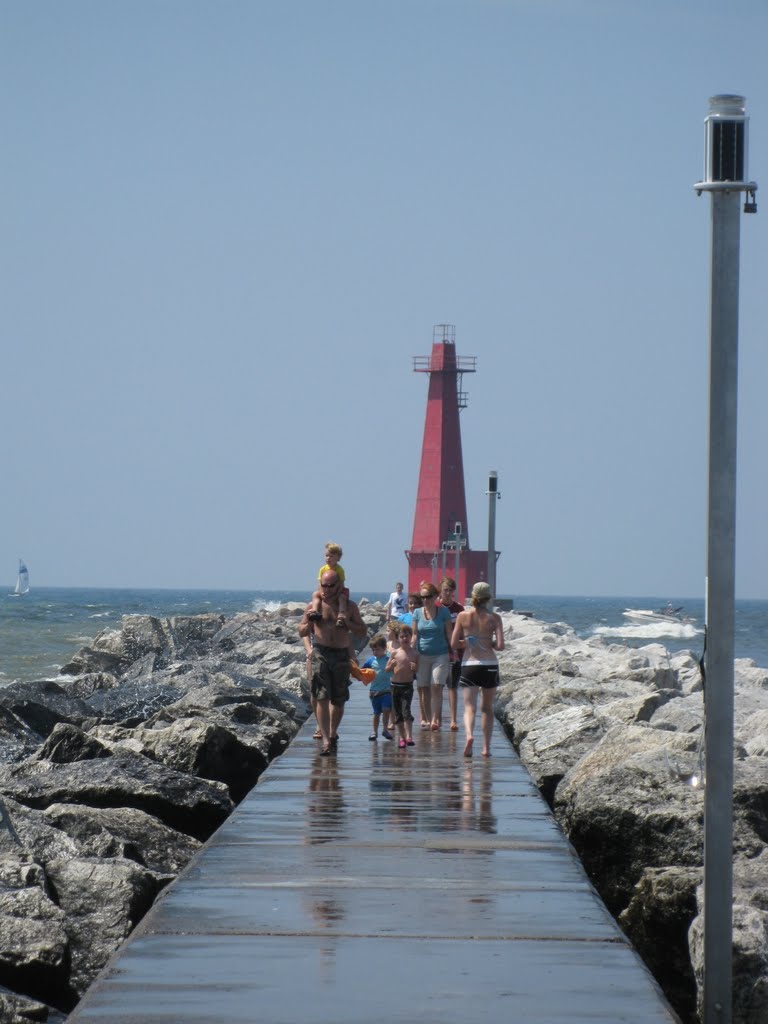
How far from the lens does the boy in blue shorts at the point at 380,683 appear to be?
36.1 feet

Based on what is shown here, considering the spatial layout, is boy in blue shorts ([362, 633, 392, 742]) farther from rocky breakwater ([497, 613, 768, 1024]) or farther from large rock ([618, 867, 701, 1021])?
large rock ([618, 867, 701, 1021])

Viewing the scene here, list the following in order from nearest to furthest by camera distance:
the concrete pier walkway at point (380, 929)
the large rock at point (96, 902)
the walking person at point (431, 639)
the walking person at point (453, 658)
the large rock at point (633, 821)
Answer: the concrete pier walkway at point (380, 929), the large rock at point (96, 902), the large rock at point (633, 821), the walking person at point (431, 639), the walking person at point (453, 658)

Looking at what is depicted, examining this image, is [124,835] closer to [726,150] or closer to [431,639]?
[431,639]

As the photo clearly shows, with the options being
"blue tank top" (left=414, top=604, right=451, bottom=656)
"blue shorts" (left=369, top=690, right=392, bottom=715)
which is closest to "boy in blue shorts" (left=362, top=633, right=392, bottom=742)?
"blue shorts" (left=369, top=690, right=392, bottom=715)

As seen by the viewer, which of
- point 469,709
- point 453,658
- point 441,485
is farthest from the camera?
point 441,485

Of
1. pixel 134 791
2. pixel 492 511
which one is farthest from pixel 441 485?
pixel 134 791

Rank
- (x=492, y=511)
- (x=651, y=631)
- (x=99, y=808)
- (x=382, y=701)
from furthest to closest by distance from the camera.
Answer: (x=651, y=631) < (x=492, y=511) < (x=382, y=701) < (x=99, y=808)

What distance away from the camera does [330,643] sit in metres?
9.77

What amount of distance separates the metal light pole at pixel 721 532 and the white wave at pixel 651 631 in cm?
5781

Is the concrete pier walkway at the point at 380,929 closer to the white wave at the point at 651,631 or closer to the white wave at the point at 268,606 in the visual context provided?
the white wave at the point at 268,606

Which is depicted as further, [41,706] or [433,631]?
[41,706]

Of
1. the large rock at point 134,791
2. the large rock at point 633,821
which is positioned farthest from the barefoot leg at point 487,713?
the large rock at point 134,791

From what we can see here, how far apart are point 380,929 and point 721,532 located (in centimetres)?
206

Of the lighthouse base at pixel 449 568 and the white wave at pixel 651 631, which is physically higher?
the lighthouse base at pixel 449 568
